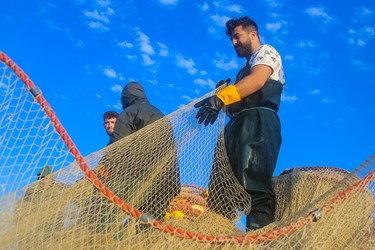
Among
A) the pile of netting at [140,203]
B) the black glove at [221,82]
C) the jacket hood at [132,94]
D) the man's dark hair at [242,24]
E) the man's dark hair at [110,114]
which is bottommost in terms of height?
the pile of netting at [140,203]

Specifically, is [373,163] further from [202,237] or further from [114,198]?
[114,198]

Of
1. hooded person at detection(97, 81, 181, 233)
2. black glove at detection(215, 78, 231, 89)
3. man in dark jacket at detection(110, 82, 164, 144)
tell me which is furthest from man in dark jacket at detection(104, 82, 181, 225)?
man in dark jacket at detection(110, 82, 164, 144)

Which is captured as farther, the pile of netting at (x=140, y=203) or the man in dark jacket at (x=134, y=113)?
the man in dark jacket at (x=134, y=113)

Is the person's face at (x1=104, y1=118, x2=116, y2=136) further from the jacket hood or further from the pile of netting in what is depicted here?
the pile of netting

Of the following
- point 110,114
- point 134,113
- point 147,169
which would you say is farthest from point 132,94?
point 147,169

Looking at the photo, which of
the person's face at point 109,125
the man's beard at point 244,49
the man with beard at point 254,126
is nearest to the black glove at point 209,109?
the man with beard at point 254,126

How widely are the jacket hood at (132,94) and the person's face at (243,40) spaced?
1498 millimetres

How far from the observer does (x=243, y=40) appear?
4.03 metres

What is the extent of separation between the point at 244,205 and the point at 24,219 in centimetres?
168

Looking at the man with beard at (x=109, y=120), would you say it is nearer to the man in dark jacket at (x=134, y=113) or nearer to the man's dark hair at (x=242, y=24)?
the man in dark jacket at (x=134, y=113)

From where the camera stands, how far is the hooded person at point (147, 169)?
3.31 m

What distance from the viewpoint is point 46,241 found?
2543 mm

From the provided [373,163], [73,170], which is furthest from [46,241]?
[373,163]

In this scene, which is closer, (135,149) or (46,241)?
(46,241)
